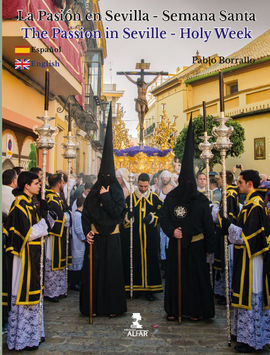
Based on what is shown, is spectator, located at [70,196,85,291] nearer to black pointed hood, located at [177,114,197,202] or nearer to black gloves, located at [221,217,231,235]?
black pointed hood, located at [177,114,197,202]

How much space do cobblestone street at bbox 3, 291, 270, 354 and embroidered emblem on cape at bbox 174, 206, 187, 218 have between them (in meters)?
1.36

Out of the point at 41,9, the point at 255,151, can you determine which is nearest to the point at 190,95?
the point at 255,151

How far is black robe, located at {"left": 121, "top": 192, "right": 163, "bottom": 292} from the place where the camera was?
215 inches

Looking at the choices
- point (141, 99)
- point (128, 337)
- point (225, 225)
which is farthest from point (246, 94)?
point (128, 337)

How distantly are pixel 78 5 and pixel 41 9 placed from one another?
6.34m

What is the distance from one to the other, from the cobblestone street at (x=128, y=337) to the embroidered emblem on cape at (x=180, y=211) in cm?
136

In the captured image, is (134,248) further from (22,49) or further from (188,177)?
(22,49)

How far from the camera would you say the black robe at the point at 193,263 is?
14.1ft

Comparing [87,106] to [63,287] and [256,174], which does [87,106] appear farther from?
[256,174]

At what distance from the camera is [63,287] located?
5.43 metres

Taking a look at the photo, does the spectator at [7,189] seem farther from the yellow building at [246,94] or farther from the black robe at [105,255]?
the yellow building at [246,94]

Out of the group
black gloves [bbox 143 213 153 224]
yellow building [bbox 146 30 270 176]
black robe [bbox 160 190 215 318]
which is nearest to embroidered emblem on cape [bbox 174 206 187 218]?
black robe [bbox 160 190 215 318]

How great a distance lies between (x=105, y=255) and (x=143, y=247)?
114cm

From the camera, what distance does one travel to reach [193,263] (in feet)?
14.4
